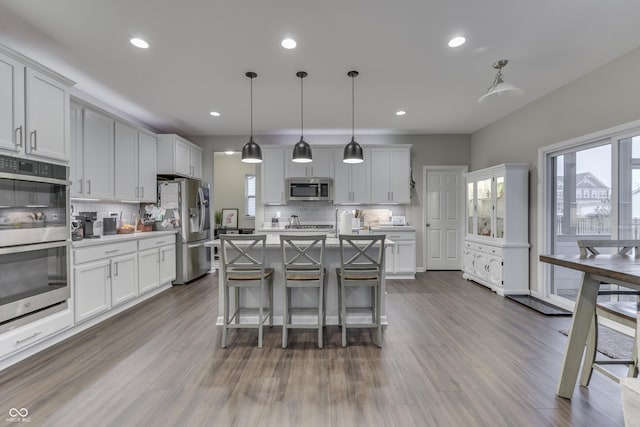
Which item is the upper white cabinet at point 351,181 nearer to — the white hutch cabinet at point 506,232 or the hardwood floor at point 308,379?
the white hutch cabinet at point 506,232

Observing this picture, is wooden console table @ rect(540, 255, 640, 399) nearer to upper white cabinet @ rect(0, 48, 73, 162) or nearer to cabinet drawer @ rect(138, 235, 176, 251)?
upper white cabinet @ rect(0, 48, 73, 162)

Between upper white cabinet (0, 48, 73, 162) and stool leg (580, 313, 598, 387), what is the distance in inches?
173

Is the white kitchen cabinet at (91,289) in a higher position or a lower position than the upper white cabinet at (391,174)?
lower

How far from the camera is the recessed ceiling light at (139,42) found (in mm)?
2643

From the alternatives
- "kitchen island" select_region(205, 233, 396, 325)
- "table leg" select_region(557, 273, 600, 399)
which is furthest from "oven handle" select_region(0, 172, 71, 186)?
"table leg" select_region(557, 273, 600, 399)

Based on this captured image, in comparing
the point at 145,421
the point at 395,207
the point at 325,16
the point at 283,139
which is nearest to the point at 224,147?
the point at 283,139

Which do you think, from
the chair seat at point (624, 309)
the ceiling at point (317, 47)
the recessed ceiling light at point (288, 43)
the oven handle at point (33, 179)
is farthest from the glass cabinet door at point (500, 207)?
the oven handle at point (33, 179)

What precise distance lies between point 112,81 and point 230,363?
347cm

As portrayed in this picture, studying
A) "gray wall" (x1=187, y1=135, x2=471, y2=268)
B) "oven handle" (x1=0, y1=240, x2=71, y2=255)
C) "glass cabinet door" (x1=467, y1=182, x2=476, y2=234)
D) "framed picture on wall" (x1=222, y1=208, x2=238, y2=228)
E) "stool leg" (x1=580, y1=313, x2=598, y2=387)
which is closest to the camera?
"stool leg" (x1=580, y1=313, x2=598, y2=387)

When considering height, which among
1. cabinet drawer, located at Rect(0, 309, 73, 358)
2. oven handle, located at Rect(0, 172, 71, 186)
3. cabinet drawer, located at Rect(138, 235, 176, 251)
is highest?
oven handle, located at Rect(0, 172, 71, 186)

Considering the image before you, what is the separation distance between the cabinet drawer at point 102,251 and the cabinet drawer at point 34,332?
0.51 metres

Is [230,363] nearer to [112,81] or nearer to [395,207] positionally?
[112,81]

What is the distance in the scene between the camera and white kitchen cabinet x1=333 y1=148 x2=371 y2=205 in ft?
18.7

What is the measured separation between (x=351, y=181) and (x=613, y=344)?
13.4 feet
